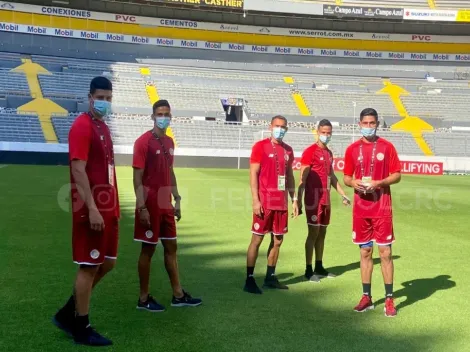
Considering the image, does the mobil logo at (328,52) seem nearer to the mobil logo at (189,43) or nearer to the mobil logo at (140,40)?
the mobil logo at (189,43)

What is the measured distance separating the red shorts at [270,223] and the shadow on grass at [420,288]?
4.81 feet

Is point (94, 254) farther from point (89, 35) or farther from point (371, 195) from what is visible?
point (89, 35)

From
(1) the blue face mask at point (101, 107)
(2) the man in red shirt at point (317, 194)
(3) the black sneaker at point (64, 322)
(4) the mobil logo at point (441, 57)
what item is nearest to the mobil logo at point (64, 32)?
(4) the mobil logo at point (441, 57)

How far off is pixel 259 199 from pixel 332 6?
3979 cm

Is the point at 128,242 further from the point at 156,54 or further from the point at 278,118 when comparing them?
the point at 156,54

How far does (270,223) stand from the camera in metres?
7.20

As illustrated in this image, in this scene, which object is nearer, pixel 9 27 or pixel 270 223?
pixel 270 223

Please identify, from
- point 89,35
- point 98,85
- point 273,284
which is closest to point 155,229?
point 98,85

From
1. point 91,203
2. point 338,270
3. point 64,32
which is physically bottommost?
point 338,270

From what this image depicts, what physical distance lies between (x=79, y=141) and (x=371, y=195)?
127 inches

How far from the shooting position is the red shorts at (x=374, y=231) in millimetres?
6238

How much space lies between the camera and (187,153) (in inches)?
1409

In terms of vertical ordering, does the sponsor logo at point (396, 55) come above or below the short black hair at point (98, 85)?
above

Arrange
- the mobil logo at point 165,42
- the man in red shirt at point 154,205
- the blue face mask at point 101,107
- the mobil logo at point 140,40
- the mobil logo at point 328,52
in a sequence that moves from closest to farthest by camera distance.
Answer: the blue face mask at point 101,107 < the man in red shirt at point 154,205 < the mobil logo at point 140,40 < the mobil logo at point 165,42 < the mobil logo at point 328,52
